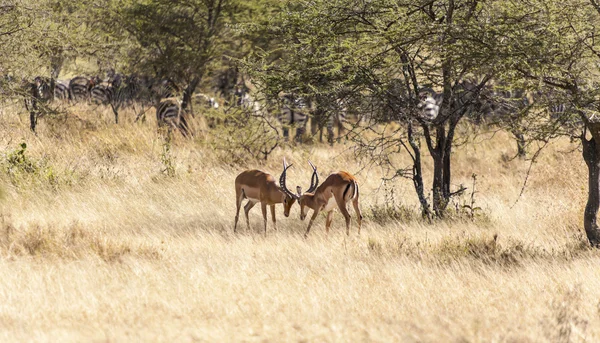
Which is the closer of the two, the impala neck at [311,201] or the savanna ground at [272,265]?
the savanna ground at [272,265]

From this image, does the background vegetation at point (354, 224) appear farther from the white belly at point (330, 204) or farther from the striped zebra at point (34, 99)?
the striped zebra at point (34, 99)

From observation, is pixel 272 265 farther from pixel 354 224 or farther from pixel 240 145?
pixel 240 145

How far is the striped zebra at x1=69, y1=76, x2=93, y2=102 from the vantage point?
101 ft

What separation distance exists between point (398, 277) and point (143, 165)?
8.49 meters

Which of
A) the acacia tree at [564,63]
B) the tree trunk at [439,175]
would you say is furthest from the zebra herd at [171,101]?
the acacia tree at [564,63]

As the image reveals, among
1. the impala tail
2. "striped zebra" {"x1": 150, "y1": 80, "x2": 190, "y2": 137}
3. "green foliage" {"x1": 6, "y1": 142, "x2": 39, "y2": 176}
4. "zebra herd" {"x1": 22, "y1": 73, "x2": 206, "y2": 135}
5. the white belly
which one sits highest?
"zebra herd" {"x1": 22, "y1": 73, "x2": 206, "y2": 135}

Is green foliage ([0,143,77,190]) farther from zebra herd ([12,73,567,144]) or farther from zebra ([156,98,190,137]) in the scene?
zebra ([156,98,190,137])

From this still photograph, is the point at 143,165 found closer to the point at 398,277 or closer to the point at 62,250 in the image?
the point at 62,250

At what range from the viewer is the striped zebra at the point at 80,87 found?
3086 cm

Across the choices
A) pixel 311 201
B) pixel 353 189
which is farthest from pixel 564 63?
pixel 311 201

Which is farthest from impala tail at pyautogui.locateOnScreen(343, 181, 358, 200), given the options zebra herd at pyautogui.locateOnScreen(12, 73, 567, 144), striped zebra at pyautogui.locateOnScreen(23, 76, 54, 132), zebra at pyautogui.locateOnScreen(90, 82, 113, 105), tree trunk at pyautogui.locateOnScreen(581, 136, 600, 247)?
zebra at pyautogui.locateOnScreen(90, 82, 113, 105)

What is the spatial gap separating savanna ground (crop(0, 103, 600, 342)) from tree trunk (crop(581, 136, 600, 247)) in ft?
0.79

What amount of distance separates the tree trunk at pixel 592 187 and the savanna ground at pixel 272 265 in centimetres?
24

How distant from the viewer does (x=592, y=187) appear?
853 centimetres
